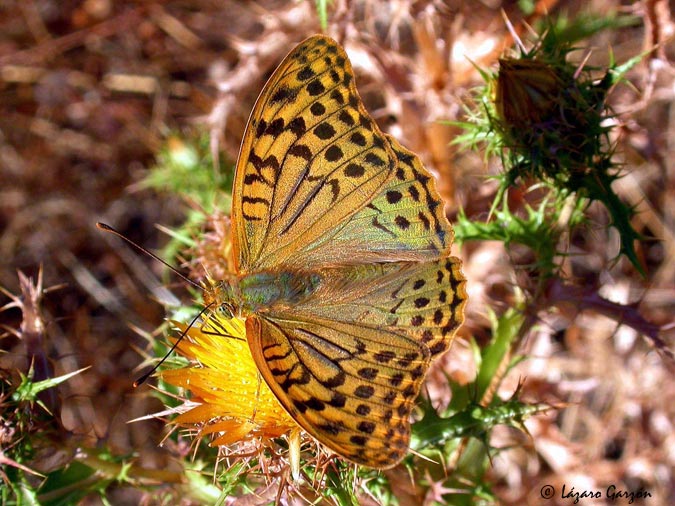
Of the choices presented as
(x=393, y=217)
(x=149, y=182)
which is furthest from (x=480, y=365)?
(x=149, y=182)

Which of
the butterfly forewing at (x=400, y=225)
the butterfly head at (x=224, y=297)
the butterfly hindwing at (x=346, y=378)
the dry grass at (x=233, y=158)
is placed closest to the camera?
the butterfly hindwing at (x=346, y=378)

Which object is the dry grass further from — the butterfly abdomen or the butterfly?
the butterfly abdomen

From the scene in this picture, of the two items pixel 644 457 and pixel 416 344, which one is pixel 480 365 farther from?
pixel 644 457

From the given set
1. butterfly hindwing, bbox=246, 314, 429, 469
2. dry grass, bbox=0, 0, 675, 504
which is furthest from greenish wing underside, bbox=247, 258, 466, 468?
dry grass, bbox=0, 0, 675, 504

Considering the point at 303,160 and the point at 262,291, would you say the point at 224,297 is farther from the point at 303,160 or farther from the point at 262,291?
the point at 303,160

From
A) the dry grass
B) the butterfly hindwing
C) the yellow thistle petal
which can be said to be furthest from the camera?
the dry grass

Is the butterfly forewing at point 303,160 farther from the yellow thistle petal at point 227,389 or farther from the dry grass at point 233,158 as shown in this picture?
the dry grass at point 233,158

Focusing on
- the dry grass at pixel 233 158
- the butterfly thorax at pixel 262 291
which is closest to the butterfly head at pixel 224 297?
the butterfly thorax at pixel 262 291

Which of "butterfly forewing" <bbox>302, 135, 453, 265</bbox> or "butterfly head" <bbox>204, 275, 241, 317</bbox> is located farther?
"butterfly forewing" <bbox>302, 135, 453, 265</bbox>
